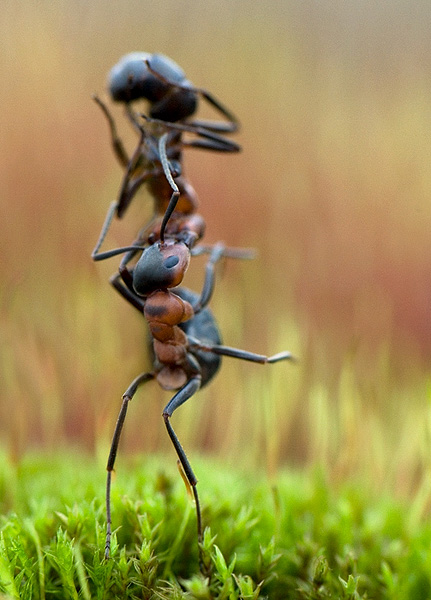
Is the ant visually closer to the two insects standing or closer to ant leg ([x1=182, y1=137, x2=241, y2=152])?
the two insects standing

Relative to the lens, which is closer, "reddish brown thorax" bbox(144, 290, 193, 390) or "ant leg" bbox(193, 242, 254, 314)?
"reddish brown thorax" bbox(144, 290, 193, 390)

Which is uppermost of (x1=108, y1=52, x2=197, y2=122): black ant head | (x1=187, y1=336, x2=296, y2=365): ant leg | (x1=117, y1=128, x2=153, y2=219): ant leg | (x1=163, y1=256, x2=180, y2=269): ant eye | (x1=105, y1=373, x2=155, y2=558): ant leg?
(x1=108, y1=52, x2=197, y2=122): black ant head

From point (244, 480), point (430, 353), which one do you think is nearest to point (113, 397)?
point (244, 480)

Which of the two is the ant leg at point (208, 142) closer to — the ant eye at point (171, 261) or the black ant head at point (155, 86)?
the black ant head at point (155, 86)

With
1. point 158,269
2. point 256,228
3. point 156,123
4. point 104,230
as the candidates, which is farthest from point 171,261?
point 256,228

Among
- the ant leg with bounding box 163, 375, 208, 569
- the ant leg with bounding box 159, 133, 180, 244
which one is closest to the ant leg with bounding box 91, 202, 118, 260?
the ant leg with bounding box 159, 133, 180, 244

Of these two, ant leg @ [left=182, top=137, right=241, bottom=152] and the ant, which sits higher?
ant leg @ [left=182, top=137, right=241, bottom=152]

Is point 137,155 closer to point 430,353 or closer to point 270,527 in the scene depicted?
point 270,527
